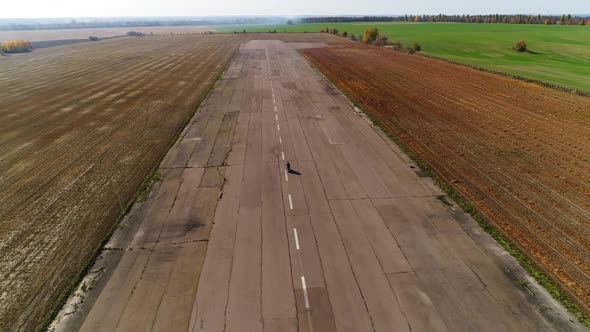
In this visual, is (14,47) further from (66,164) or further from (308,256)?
(308,256)

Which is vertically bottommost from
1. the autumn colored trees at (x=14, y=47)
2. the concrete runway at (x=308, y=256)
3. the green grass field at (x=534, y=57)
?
the concrete runway at (x=308, y=256)

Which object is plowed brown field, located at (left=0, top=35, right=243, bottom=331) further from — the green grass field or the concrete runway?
the green grass field

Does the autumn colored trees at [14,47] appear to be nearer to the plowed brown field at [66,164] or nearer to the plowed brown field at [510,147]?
the plowed brown field at [66,164]

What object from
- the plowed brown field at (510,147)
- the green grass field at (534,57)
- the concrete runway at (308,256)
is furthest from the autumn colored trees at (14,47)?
the green grass field at (534,57)

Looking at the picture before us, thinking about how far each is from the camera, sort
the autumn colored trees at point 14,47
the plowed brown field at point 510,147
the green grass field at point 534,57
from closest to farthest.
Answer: the plowed brown field at point 510,147 → the green grass field at point 534,57 → the autumn colored trees at point 14,47

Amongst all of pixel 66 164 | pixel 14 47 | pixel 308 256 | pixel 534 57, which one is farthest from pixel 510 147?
pixel 14 47

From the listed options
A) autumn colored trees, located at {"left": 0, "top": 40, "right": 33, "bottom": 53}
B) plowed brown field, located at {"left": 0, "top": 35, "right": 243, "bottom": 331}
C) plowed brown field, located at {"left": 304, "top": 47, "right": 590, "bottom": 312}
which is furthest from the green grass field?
autumn colored trees, located at {"left": 0, "top": 40, "right": 33, "bottom": 53}

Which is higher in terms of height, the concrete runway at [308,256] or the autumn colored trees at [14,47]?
the autumn colored trees at [14,47]
